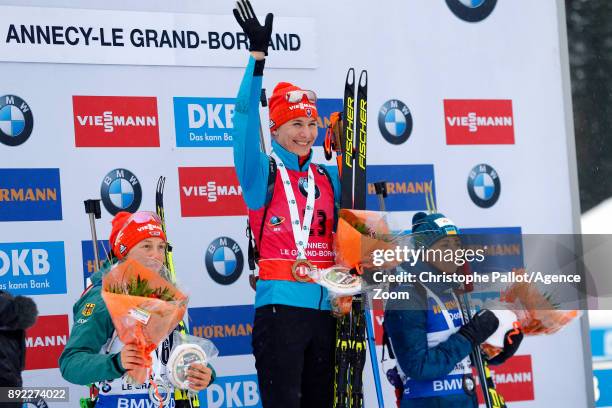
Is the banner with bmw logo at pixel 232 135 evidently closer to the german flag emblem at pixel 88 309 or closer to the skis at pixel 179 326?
the skis at pixel 179 326

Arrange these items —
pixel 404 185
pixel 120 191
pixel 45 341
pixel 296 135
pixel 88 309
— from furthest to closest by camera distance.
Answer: pixel 404 185
pixel 120 191
pixel 45 341
pixel 296 135
pixel 88 309

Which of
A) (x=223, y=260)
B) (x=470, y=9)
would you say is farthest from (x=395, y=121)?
(x=223, y=260)

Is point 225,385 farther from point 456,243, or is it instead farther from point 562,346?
point 562,346

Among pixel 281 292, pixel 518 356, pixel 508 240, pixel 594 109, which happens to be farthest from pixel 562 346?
pixel 281 292

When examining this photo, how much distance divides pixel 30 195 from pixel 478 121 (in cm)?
253

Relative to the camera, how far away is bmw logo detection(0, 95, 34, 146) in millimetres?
5238

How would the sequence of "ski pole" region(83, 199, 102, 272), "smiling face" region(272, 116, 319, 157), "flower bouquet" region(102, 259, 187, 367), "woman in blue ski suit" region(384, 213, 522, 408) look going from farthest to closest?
1. "ski pole" region(83, 199, 102, 272)
2. "smiling face" region(272, 116, 319, 157)
3. "woman in blue ski suit" region(384, 213, 522, 408)
4. "flower bouquet" region(102, 259, 187, 367)

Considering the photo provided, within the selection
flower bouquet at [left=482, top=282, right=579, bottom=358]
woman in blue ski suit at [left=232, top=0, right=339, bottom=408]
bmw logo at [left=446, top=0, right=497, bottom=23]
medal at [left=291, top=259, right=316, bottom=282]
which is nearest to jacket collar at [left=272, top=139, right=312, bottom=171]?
woman in blue ski suit at [left=232, top=0, right=339, bottom=408]

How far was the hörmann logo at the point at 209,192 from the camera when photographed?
5.55 meters

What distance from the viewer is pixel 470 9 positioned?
6.13 metres

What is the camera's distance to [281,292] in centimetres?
448

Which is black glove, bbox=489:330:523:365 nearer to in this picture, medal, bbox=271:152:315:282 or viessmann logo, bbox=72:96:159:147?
medal, bbox=271:152:315:282

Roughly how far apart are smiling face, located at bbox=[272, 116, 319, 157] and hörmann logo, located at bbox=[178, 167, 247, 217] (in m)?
0.98

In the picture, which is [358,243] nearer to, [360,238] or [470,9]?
[360,238]
